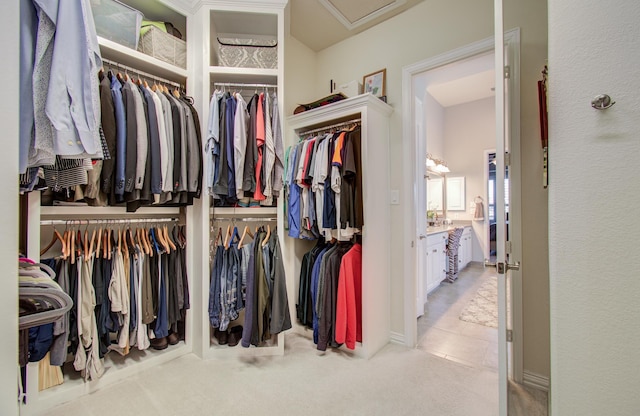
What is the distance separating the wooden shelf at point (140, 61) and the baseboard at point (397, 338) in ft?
8.88

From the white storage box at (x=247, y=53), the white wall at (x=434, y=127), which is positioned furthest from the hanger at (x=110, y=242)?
the white wall at (x=434, y=127)

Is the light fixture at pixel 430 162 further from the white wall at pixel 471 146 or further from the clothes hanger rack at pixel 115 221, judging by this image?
the clothes hanger rack at pixel 115 221

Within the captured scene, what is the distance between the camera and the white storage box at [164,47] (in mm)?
1939

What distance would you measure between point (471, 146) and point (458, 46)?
12.9ft

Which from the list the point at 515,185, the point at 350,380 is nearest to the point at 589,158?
the point at 515,185

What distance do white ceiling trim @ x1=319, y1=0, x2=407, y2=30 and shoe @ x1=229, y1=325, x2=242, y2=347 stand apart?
279 cm

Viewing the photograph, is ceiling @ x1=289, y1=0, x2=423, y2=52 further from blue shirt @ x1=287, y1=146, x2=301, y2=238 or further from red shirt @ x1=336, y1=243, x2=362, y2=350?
red shirt @ x1=336, y1=243, x2=362, y2=350

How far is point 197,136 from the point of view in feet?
6.51

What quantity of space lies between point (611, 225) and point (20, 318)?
5.38ft

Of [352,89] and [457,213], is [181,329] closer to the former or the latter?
[352,89]

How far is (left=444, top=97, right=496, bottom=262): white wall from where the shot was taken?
5.26 meters

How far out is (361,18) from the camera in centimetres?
241

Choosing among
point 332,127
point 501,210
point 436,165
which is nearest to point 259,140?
point 332,127

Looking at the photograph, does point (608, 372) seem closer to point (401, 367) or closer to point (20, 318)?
point (401, 367)
